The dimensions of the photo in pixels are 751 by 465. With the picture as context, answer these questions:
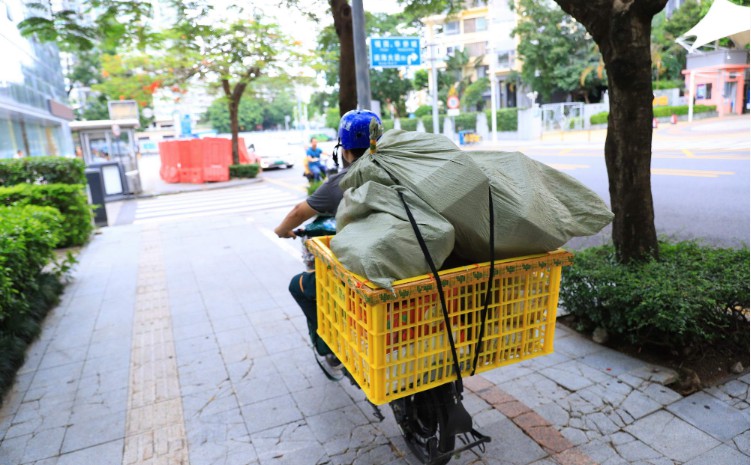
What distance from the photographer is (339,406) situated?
344 centimetres

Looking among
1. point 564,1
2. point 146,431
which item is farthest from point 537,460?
point 564,1

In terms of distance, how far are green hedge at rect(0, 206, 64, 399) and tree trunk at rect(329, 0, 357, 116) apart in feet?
12.3

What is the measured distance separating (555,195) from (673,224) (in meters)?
7.13

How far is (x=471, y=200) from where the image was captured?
2.07 m

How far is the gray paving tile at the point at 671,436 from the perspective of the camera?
109 inches

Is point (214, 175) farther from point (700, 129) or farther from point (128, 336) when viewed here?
point (700, 129)

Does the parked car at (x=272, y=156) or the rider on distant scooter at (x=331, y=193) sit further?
the parked car at (x=272, y=156)

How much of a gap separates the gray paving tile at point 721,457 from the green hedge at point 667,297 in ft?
2.35

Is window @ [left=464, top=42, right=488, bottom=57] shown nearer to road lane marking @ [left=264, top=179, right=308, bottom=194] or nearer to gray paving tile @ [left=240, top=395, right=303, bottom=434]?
road lane marking @ [left=264, top=179, right=308, bottom=194]

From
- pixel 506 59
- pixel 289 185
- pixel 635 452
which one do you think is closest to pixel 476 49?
pixel 506 59

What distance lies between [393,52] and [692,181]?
7.39 meters

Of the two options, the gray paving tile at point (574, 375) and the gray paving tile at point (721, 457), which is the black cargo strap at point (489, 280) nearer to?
the gray paving tile at point (721, 457)

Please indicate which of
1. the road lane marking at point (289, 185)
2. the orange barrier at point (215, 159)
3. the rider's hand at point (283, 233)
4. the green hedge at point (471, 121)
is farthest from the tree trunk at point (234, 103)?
the rider's hand at point (283, 233)

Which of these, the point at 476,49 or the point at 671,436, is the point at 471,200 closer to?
the point at 671,436
